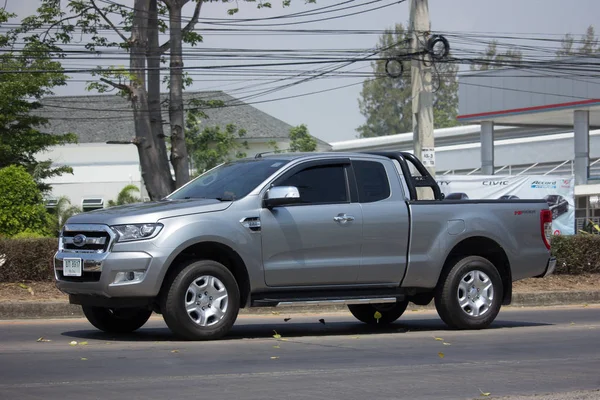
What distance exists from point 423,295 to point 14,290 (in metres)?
5.91

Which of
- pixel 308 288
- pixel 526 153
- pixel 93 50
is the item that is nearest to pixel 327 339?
pixel 308 288

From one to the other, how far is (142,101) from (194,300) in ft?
53.0

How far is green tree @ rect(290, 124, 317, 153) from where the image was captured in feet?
180

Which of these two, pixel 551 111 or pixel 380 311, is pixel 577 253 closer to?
pixel 380 311

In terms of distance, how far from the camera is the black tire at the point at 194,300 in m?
9.16

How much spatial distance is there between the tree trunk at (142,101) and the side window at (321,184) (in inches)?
585

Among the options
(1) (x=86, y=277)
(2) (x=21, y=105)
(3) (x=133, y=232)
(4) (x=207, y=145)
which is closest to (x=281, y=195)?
(3) (x=133, y=232)

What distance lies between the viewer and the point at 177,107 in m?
26.1

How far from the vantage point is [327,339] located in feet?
32.9

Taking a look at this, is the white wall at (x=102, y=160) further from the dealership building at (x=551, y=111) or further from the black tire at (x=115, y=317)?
the black tire at (x=115, y=317)

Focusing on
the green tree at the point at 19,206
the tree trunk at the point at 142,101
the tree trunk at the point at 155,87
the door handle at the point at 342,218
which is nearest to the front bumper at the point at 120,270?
the door handle at the point at 342,218

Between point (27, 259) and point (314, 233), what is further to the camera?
point (27, 259)

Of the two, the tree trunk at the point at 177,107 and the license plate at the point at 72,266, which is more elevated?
the tree trunk at the point at 177,107

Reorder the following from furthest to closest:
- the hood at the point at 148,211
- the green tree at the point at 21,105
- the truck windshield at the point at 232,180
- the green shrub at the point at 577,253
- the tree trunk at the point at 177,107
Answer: the green tree at the point at 21,105
the tree trunk at the point at 177,107
the green shrub at the point at 577,253
the truck windshield at the point at 232,180
the hood at the point at 148,211
